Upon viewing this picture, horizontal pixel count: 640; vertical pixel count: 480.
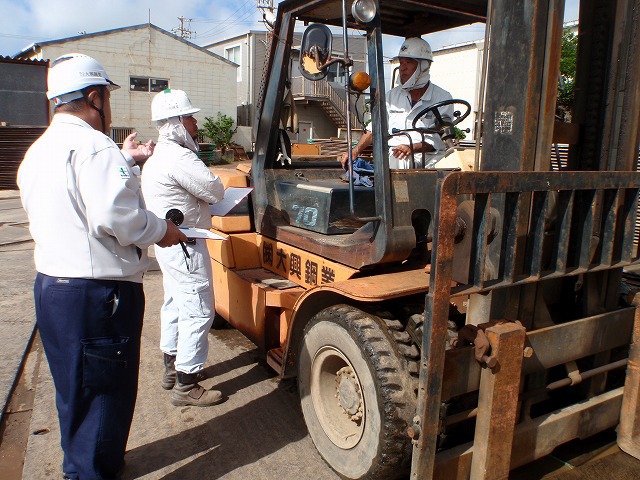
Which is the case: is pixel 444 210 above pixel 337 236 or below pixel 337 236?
above

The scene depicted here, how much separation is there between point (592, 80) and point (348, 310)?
5.94 ft

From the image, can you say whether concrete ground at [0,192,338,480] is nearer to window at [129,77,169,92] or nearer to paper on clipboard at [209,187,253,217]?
paper on clipboard at [209,187,253,217]

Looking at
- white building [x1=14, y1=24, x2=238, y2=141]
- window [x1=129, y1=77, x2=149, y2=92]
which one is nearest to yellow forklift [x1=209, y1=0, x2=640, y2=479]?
white building [x1=14, y1=24, x2=238, y2=141]

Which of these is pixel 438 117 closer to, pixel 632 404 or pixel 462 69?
pixel 632 404

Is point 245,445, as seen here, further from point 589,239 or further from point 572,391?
point 589,239

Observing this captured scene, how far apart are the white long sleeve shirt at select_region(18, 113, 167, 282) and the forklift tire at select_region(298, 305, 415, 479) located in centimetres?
110

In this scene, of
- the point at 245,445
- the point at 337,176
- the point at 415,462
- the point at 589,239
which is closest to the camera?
the point at 415,462

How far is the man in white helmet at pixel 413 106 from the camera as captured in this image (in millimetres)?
3643

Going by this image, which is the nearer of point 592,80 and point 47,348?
point 47,348

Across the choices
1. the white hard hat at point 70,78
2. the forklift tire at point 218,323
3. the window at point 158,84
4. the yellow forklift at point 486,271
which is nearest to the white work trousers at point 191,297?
Answer: the yellow forklift at point 486,271

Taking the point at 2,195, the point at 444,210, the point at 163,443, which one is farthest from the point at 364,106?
the point at 2,195

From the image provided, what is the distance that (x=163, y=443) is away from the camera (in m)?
3.55

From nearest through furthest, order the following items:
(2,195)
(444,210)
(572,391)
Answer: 1. (444,210)
2. (572,391)
3. (2,195)

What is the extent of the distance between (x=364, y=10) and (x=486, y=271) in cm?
139
